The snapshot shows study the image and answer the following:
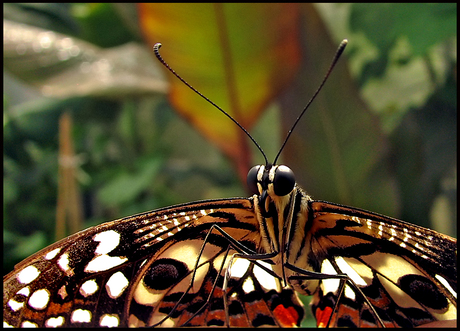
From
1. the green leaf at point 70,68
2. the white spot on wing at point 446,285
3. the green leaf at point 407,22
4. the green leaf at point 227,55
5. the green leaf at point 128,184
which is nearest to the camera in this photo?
the white spot on wing at point 446,285

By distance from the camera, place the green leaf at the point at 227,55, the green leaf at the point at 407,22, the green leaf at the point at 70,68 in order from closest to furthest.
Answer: the green leaf at the point at 227,55 → the green leaf at the point at 407,22 → the green leaf at the point at 70,68

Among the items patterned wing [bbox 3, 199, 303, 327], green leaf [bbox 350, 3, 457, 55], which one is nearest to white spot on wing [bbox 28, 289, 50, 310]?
patterned wing [bbox 3, 199, 303, 327]

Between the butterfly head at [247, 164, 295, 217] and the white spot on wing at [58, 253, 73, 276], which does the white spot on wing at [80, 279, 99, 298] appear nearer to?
the white spot on wing at [58, 253, 73, 276]

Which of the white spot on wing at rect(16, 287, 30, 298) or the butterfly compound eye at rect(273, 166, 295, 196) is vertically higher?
the butterfly compound eye at rect(273, 166, 295, 196)

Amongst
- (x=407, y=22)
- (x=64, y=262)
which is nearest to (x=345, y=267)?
(x=64, y=262)

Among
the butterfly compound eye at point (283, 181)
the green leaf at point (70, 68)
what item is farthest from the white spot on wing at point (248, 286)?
the green leaf at point (70, 68)

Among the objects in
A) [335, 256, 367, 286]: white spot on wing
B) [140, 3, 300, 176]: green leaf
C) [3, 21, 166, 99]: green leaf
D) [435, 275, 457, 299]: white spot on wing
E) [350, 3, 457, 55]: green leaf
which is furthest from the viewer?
[3, 21, 166, 99]: green leaf

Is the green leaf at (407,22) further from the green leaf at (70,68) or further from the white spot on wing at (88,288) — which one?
the white spot on wing at (88,288)

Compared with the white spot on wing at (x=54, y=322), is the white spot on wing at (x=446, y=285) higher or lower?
lower
